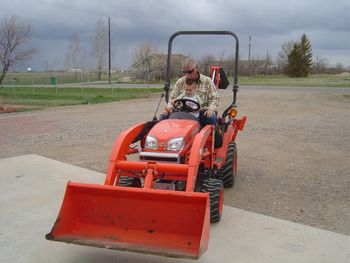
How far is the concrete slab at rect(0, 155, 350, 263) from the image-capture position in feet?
12.6

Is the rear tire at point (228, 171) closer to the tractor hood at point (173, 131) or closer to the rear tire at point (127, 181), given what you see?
the tractor hood at point (173, 131)

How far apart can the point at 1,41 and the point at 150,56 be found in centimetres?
3038

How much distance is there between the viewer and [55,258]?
3.81 metres

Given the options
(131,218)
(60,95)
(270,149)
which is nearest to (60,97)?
(60,95)

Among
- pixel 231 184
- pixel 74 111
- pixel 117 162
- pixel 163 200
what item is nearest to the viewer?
pixel 163 200

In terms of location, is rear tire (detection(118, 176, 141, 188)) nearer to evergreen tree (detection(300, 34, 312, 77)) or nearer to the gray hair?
the gray hair

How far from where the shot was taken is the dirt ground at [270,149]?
536cm

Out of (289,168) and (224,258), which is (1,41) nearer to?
(289,168)

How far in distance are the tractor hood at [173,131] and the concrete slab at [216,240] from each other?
99 cm

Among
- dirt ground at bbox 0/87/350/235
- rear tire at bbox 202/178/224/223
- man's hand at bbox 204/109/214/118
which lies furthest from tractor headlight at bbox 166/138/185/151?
dirt ground at bbox 0/87/350/235

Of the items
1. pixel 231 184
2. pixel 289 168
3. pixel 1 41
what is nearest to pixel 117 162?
pixel 231 184

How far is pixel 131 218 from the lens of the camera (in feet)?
12.3

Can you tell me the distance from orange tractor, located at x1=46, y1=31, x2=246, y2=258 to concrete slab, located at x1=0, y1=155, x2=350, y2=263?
266mm

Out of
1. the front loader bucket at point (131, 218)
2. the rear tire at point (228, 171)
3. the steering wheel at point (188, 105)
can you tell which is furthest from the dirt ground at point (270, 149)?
the front loader bucket at point (131, 218)
